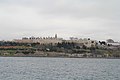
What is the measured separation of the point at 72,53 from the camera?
17762 cm

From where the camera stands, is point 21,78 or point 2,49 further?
point 2,49

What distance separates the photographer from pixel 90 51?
181500mm

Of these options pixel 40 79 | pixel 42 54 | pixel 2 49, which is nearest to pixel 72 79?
pixel 40 79

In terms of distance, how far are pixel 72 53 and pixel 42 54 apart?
13.9 meters

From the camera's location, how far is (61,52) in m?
177

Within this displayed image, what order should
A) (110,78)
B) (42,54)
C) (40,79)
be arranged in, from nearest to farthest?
1. (40,79)
2. (110,78)
3. (42,54)

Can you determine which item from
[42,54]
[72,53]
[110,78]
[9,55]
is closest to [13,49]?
[9,55]

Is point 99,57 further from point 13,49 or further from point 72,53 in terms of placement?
point 13,49

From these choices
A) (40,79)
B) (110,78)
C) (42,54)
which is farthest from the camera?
(42,54)

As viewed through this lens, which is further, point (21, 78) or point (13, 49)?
point (13, 49)

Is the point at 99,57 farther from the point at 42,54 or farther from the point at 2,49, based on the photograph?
the point at 2,49

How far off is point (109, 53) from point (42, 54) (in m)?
32.1

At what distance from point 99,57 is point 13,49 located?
41.0 meters

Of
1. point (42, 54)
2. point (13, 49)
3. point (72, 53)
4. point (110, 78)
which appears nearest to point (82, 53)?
point (72, 53)
